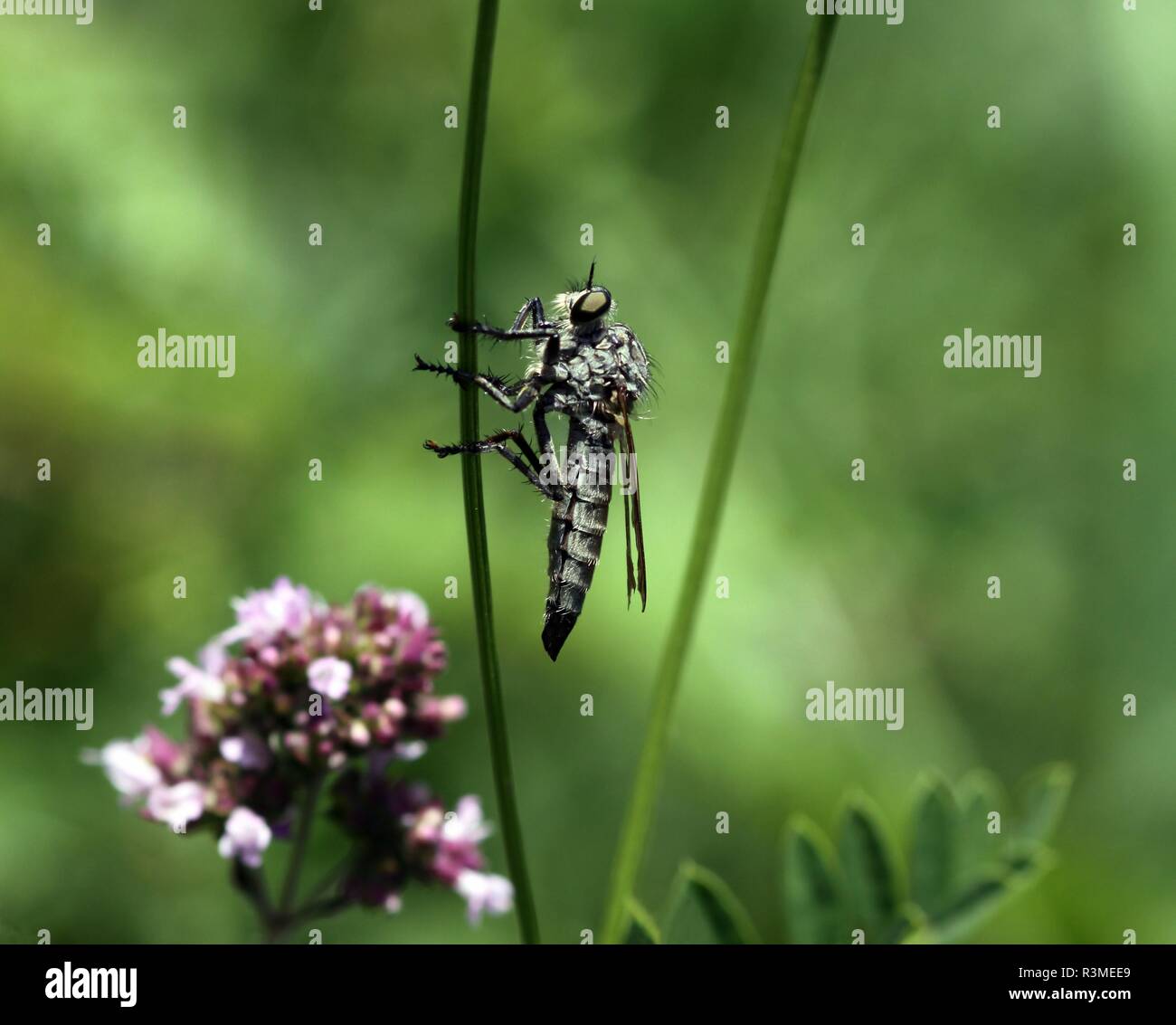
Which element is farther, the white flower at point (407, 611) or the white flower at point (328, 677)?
the white flower at point (407, 611)

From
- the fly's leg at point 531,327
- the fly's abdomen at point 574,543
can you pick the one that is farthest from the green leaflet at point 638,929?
the fly's leg at point 531,327

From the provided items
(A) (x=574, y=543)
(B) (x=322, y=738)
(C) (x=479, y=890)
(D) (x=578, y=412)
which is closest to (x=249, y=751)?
(B) (x=322, y=738)

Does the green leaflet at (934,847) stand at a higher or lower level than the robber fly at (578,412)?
lower

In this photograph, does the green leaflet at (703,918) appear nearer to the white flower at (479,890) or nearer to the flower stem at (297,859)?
the white flower at (479,890)

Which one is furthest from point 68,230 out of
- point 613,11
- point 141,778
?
point 141,778

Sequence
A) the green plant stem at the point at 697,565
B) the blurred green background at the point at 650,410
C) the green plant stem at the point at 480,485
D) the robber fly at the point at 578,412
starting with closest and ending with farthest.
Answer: the green plant stem at the point at 480,485 < the green plant stem at the point at 697,565 < the robber fly at the point at 578,412 < the blurred green background at the point at 650,410

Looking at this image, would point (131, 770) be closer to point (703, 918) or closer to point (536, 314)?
point (703, 918)

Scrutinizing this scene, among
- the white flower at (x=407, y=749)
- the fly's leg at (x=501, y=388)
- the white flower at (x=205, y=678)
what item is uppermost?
the fly's leg at (x=501, y=388)
